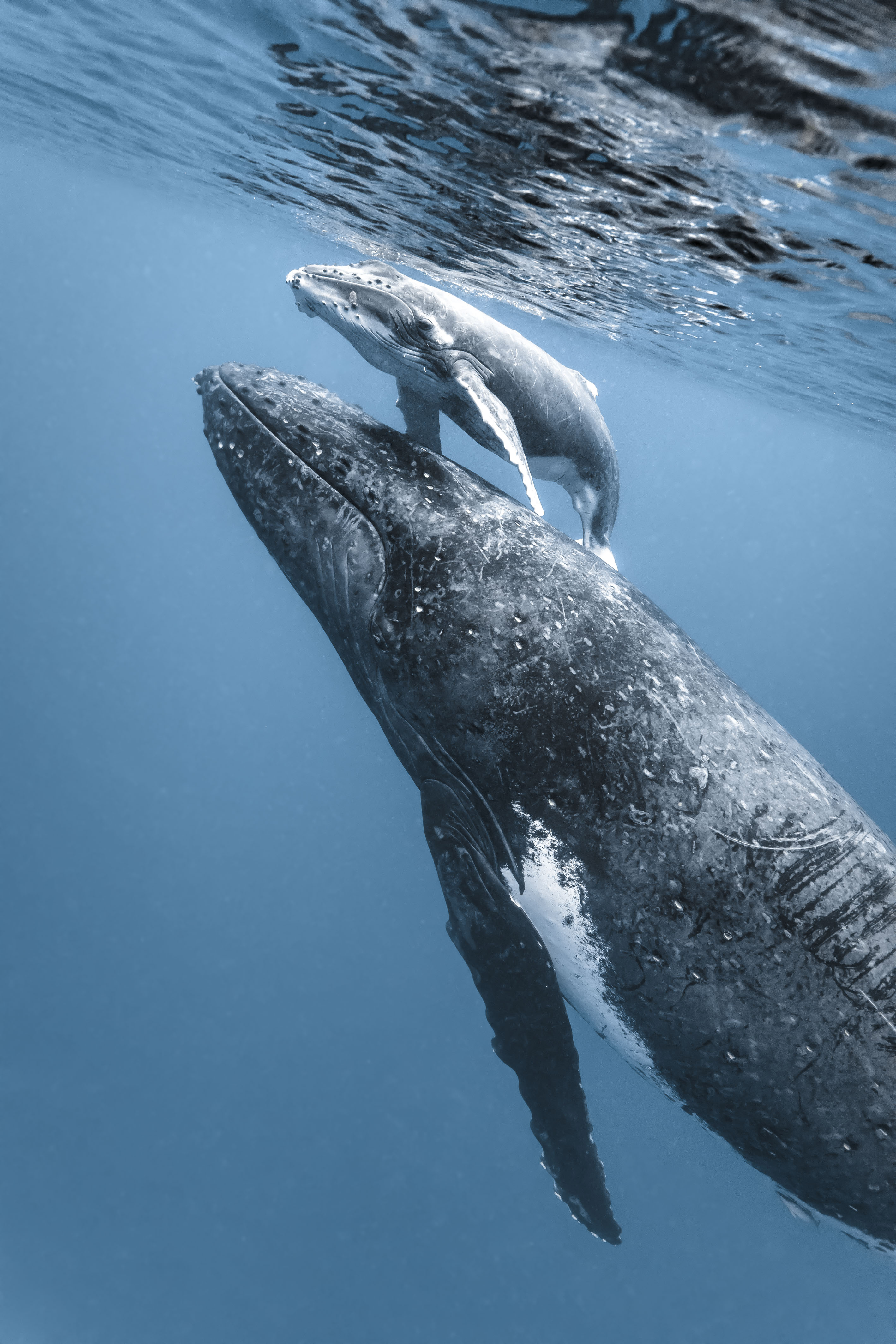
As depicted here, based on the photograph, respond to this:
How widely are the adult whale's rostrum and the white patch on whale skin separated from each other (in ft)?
0.05

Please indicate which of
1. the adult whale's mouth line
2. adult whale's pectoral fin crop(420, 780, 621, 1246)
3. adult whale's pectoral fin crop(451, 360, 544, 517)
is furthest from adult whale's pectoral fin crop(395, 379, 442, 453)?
adult whale's pectoral fin crop(420, 780, 621, 1246)

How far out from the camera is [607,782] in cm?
362

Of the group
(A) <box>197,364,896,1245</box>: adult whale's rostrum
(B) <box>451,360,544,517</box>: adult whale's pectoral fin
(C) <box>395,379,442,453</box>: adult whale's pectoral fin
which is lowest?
(A) <box>197,364,896,1245</box>: adult whale's rostrum

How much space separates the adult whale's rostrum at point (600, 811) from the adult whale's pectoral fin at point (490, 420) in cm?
21

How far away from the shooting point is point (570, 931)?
399 centimetres

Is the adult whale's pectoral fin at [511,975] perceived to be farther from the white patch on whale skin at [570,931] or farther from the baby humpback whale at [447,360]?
the baby humpback whale at [447,360]

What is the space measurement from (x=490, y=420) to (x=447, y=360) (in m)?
0.59

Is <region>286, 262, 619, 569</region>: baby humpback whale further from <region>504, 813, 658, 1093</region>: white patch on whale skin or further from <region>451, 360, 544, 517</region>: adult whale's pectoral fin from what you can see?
<region>504, 813, 658, 1093</region>: white patch on whale skin

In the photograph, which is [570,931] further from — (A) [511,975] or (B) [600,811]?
(B) [600,811]

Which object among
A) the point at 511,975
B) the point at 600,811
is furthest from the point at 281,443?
the point at 511,975

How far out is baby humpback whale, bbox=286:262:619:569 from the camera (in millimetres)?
4363

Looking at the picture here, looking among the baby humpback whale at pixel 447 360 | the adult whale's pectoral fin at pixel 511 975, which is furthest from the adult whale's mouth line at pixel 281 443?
the adult whale's pectoral fin at pixel 511 975

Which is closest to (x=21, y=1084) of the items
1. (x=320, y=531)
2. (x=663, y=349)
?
(x=320, y=531)

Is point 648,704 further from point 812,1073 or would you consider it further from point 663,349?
point 663,349
